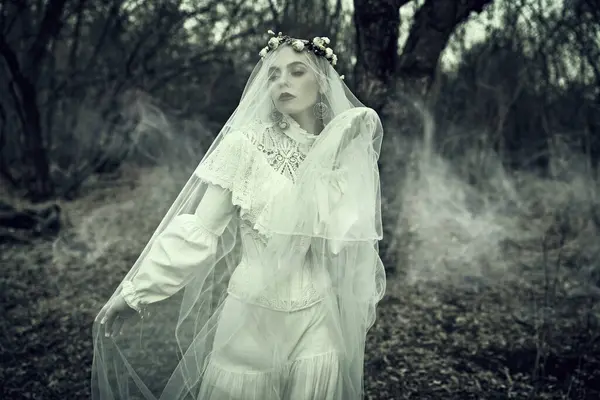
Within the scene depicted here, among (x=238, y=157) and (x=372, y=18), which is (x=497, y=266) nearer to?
(x=372, y=18)

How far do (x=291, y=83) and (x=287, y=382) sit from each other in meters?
1.02

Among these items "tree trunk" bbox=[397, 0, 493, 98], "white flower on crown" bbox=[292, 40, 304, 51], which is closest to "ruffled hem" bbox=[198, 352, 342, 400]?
"white flower on crown" bbox=[292, 40, 304, 51]

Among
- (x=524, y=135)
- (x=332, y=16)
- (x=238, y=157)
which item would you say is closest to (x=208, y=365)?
(x=238, y=157)

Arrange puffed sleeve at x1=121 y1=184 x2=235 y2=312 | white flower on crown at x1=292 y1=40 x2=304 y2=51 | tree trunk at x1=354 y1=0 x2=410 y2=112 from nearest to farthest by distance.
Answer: puffed sleeve at x1=121 y1=184 x2=235 y2=312, white flower on crown at x1=292 y1=40 x2=304 y2=51, tree trunk at x1=354 y1=0 x2=410 y2=112

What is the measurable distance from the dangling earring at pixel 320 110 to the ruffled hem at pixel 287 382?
2.78 ft

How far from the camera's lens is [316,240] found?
1.99m

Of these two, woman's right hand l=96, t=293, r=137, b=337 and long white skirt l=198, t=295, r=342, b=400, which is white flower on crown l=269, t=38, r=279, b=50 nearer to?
long white skirt l=198, t=295, r=342, b=400

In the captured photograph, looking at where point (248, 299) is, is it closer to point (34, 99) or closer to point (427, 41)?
point (427, 41)

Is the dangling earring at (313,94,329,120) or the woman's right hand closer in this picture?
the woman's right hand

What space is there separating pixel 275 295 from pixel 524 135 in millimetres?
10330

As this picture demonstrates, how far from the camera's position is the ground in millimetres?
3838

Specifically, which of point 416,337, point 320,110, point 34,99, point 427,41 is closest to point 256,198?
point 320,110

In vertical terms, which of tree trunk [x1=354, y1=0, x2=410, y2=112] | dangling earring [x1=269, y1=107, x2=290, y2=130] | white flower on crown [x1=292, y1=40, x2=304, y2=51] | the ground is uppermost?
tree trunk [x1=354, y1=0, x2=410, y2=112]

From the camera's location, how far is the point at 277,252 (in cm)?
189
